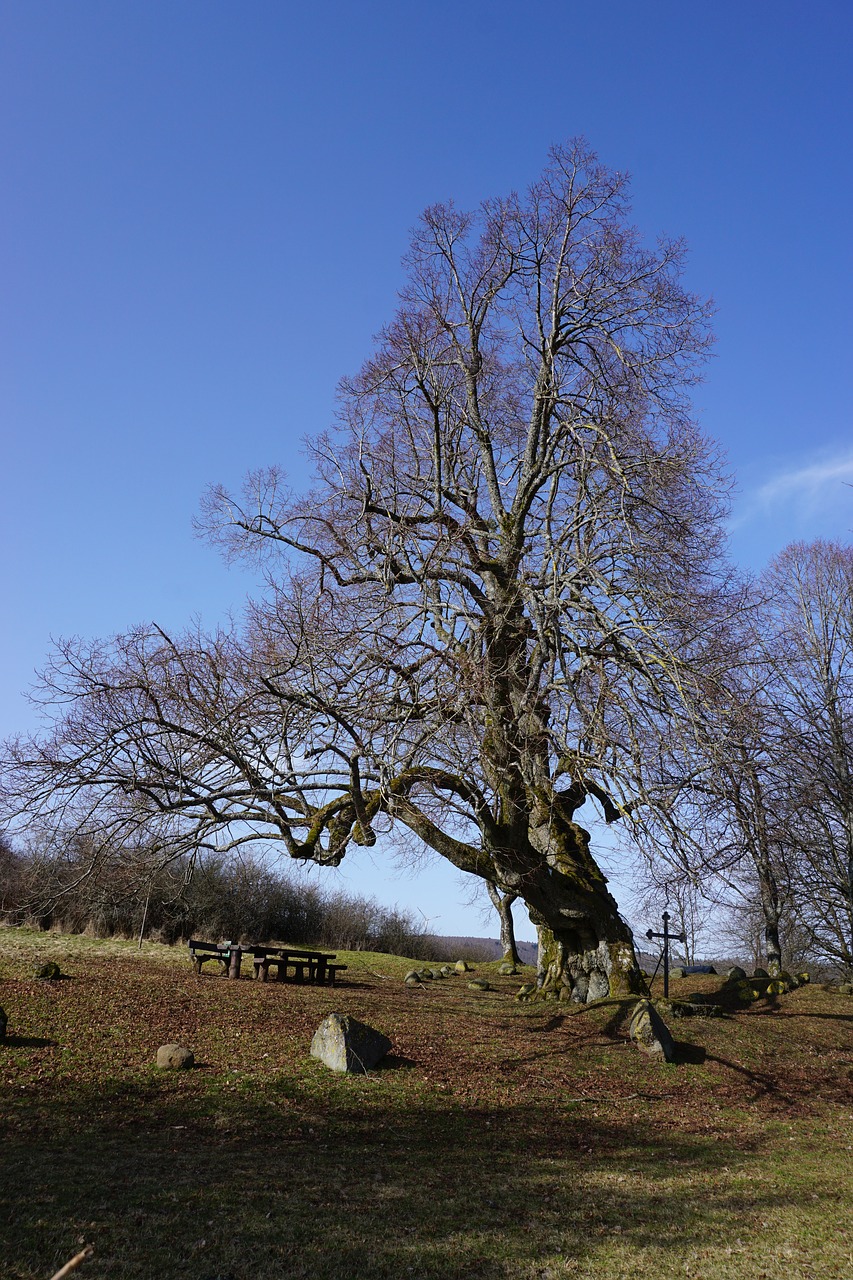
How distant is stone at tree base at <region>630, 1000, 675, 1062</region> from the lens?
37.7 ft

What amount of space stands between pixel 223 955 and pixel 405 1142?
8.57 metres

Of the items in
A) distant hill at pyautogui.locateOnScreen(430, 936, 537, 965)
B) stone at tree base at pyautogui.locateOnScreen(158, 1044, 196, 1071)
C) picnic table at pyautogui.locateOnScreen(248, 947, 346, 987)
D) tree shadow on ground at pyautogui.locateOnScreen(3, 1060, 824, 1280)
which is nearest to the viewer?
tree shadow on ground at pyautogui.locateOnScreen(3, 1060, 824, 1280)

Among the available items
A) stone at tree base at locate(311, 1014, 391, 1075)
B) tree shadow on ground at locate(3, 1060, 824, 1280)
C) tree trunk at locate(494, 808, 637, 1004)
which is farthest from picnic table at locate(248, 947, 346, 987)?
tree shadow on ground at locate(3, 1060, 824, 1280)

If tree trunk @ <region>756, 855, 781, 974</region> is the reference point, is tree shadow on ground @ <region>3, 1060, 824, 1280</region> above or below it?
below

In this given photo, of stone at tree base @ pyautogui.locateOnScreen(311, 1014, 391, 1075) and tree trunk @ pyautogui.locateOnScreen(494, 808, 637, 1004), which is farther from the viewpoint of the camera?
tree trunk @ pyautogui.locateOnScreen(494, 808, 637, 1004)

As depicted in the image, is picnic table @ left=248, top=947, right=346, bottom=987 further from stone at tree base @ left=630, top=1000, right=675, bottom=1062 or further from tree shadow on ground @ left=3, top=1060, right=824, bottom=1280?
tree shadow on ground @ left=3, top=1060, right=824, bottom=1280

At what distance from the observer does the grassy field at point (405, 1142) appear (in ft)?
17.4

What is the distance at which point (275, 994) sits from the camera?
1255 cm

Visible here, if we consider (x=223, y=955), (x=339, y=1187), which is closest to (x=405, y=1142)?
(x=339, y=1187)

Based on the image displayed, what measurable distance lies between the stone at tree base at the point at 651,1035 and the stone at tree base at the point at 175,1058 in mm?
5968

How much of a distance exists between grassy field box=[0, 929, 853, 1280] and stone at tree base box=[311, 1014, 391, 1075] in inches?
9.3

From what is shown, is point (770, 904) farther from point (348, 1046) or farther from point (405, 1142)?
point (405, 1142)

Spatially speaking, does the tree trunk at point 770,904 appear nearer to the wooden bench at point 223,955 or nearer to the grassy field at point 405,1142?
the grassy field at point 405,1142

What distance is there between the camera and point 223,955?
1541cm
